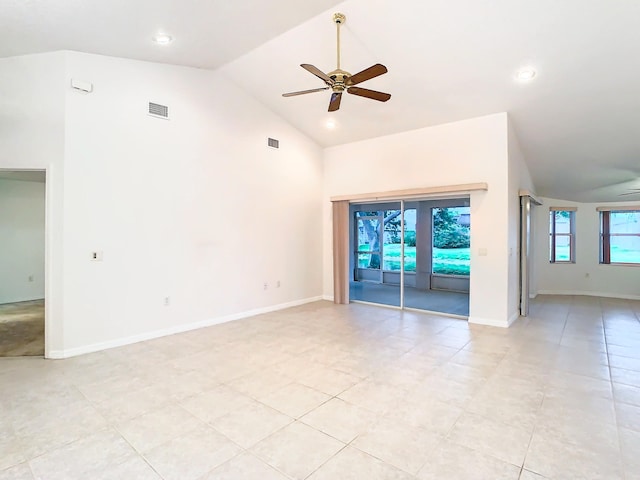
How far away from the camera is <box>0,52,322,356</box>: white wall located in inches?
161

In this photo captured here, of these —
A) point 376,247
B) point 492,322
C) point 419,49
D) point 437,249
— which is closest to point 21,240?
point 376,247

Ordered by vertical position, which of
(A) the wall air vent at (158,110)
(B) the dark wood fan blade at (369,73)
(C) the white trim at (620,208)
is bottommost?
(C) the white trim at (620,208)

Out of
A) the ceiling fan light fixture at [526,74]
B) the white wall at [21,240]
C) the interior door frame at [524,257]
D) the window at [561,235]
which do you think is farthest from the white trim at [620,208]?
the white wall at [21,240]

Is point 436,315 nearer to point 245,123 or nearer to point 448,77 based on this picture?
point 448,77

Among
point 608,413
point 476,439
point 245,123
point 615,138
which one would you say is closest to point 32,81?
point 245,123

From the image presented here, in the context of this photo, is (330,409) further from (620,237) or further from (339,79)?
(620,237)

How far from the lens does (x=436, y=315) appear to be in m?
6.07

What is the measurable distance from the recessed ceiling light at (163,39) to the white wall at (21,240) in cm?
555

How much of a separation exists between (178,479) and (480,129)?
18.8 ft

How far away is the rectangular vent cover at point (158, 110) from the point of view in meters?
4.68

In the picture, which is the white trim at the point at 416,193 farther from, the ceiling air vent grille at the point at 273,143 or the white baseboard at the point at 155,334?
the white baseboard at the point at 155,334

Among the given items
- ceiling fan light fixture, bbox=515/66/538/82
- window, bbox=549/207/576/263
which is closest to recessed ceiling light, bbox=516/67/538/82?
ceiling fan light fixture, bbox=515/66/538/82

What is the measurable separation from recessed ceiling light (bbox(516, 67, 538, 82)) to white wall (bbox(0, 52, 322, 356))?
12.8 feet

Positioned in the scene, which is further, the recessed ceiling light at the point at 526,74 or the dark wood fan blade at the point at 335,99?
the recessed ceiling light at the point at 526,74
